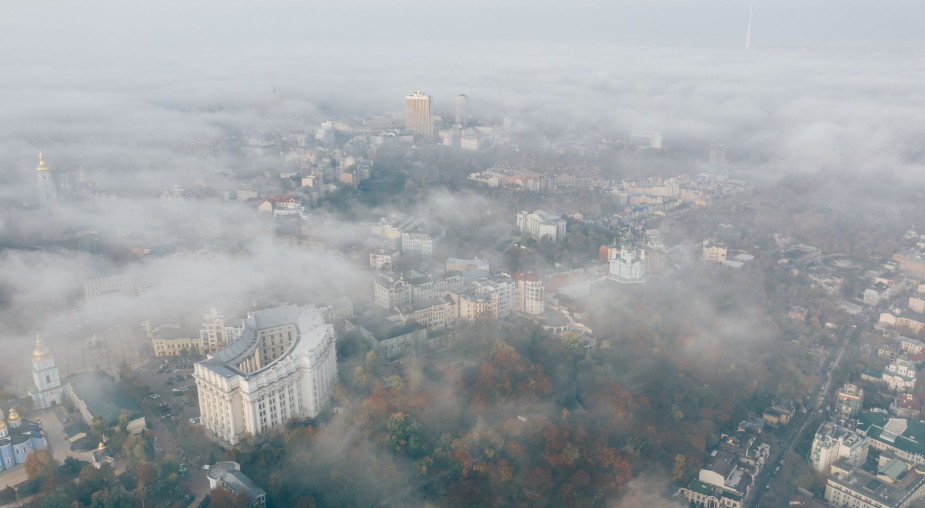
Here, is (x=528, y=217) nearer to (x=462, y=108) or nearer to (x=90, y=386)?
(x=90, y=386)

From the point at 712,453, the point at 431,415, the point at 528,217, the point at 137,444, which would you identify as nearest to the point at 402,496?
the point at 431,415

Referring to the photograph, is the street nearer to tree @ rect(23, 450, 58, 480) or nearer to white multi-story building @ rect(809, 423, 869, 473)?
white multi-story building @ rect(809, 423, 869, 473)

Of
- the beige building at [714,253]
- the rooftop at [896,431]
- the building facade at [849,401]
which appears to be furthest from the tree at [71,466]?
the beige building at [714,253]

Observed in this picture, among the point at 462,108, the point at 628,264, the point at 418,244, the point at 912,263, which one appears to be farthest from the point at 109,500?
the point at 462,108

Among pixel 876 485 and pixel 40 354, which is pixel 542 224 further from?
pixel 40 354

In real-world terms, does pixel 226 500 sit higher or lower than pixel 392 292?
lower

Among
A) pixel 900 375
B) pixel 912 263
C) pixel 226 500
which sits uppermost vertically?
pixel 226 500

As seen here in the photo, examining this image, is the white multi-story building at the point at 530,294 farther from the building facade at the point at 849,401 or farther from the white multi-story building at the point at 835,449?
the white multi-story building at the point at 835,449
